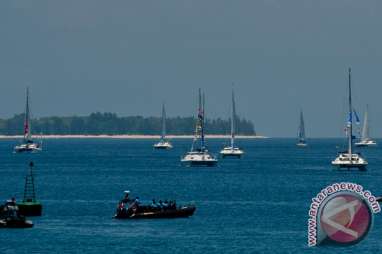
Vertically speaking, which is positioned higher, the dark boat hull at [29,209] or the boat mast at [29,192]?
the boat mast at [29,192]

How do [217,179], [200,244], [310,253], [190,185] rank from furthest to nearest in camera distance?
[217,179]
[190,185]
[200,244]
[310,253]

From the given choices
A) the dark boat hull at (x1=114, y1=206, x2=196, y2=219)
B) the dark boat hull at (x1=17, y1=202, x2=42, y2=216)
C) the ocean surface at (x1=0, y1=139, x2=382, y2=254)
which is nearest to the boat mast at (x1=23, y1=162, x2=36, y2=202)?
the dark boat hull at (x1=17, y1=202, x2=42, y2=216)

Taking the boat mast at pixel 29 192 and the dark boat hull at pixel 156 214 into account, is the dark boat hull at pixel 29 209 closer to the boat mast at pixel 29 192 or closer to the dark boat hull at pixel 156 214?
the boat mast at pixel 29 192

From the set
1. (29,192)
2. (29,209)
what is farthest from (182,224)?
(29,192)

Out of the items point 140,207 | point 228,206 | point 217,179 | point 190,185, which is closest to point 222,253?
point 140,207

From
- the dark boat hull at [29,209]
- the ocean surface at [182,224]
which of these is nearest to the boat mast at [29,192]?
the dark boat hull at [29,209]

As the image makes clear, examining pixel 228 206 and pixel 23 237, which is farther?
pixel 228 206

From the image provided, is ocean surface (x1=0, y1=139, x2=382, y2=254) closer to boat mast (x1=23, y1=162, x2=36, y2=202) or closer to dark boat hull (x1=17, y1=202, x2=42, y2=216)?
dark boat hull (x1=17, y1=202, x2=42, y2=216)

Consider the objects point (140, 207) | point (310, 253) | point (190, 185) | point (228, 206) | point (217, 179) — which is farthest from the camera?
point (217, 179)

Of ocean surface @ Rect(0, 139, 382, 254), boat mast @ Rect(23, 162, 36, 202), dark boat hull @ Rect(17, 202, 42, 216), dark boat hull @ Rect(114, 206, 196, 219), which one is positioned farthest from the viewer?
boat mast @ Rect(23, 162, 36, 202)

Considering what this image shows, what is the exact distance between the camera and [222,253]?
95.1 meters

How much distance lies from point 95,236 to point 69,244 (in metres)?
5.12

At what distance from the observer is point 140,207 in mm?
119250

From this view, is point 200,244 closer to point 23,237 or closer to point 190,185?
point 23,237
